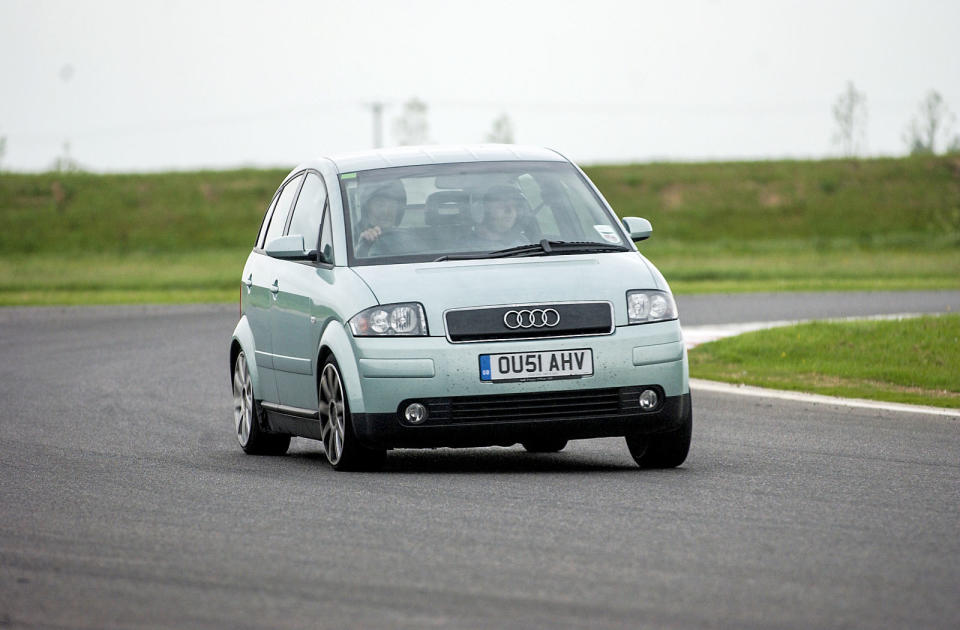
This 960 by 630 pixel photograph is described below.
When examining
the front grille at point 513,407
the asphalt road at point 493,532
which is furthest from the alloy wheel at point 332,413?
the front grille at point 513,407

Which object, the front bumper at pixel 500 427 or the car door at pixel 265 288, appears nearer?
the front bumper at pixel 500 427

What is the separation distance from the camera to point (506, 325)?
364 inches

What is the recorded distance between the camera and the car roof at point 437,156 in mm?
10586

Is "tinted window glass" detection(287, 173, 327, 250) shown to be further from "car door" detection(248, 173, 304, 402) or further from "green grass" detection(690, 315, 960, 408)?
"green grass" detection(690, 315, 960, 408)

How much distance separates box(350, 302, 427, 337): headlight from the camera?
9.29m

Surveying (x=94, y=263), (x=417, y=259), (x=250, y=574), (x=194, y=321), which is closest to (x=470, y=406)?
(x=417, y=259)

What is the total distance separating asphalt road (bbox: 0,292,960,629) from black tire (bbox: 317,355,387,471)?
19 cm

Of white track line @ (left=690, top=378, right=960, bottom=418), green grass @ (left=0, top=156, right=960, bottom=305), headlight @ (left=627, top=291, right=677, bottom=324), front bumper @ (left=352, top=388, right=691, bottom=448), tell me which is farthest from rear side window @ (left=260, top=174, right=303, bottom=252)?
green grass @ (left=0, top=156, right=960, bottom=305)

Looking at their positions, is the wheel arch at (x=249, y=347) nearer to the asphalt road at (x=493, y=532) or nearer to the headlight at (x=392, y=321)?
the asphalt road at (x=493, y=532)

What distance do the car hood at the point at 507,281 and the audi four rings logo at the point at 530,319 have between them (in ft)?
0.20

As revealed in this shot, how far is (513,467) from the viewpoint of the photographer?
10.1m

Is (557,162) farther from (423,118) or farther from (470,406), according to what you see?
(423,118)

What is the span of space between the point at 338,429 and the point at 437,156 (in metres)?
1.86

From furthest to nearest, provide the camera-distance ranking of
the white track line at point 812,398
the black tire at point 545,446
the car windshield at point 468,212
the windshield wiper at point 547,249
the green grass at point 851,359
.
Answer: the green grass at point 851,359 < the white track line at point 812,398 < the black tire at point 545,446 < the car windshield at point 468,212 < the windshield wiper at point 547,249
